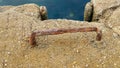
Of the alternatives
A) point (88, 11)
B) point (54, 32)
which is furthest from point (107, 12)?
point (54, 32)

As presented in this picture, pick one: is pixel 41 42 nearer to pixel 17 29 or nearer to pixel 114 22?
pixel 17 29

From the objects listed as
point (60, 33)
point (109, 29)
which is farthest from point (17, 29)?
point (109, 29)

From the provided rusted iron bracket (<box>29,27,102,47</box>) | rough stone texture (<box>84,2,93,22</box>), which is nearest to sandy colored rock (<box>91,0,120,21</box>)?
rough stone texture (<box>84,2,93,22</box>)

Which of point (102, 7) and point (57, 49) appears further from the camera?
point (102, 7)

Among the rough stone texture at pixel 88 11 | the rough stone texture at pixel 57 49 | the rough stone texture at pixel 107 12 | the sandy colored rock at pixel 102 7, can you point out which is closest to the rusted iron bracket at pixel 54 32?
the rough stone texture at pixel 57 49

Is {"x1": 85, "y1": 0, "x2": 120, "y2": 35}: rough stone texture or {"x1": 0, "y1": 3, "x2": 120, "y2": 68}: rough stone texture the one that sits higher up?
{"x1": 85, "y1": 0, "x2": 120, "y2": 35}: rough stone texture

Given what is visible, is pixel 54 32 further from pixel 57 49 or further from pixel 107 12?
pixel 107 12

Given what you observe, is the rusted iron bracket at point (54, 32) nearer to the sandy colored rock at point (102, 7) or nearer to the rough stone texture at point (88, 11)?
the sandy colored rock at point (102, 7)

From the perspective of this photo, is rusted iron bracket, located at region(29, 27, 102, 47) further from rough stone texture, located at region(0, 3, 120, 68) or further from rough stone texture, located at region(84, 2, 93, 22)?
rough stone texture, located at region(84, 2, 93, 22)

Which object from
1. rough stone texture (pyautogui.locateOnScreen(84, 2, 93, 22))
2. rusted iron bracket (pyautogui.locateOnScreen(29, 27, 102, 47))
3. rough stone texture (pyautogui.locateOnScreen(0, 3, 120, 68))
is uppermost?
Result: rough stone texture (pyautogui.locateOnScreen(84, 2, 93, 22))
